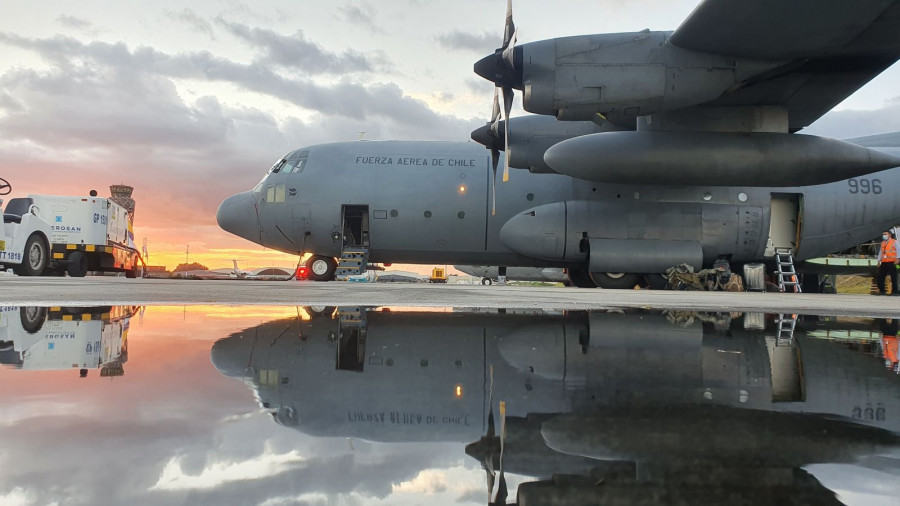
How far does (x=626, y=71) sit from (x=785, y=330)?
5.45m

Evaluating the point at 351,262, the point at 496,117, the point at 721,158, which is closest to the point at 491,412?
the point at 721,158

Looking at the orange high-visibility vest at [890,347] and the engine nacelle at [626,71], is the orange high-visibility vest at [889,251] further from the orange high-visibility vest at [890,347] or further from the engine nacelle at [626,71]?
the orange high-visibility vest at [890,347]

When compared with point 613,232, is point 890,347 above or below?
below

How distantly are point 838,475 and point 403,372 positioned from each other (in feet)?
4.13

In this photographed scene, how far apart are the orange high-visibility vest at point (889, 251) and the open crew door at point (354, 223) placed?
13.9m

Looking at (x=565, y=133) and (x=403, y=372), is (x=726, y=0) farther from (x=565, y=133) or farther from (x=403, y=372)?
(x=403, y=372)

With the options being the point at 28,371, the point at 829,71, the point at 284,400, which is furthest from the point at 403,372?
the point at 829,71

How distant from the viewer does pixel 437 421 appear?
4.31ft

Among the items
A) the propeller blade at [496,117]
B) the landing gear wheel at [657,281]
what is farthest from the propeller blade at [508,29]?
the landing gear wheel at [657,281]

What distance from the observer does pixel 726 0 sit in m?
6.88

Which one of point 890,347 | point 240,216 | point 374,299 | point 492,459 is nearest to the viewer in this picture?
point 492,459

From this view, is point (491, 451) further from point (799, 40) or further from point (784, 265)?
point (784, 265)

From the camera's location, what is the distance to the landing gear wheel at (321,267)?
1433 centimetres

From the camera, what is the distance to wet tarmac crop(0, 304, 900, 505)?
909 mm
